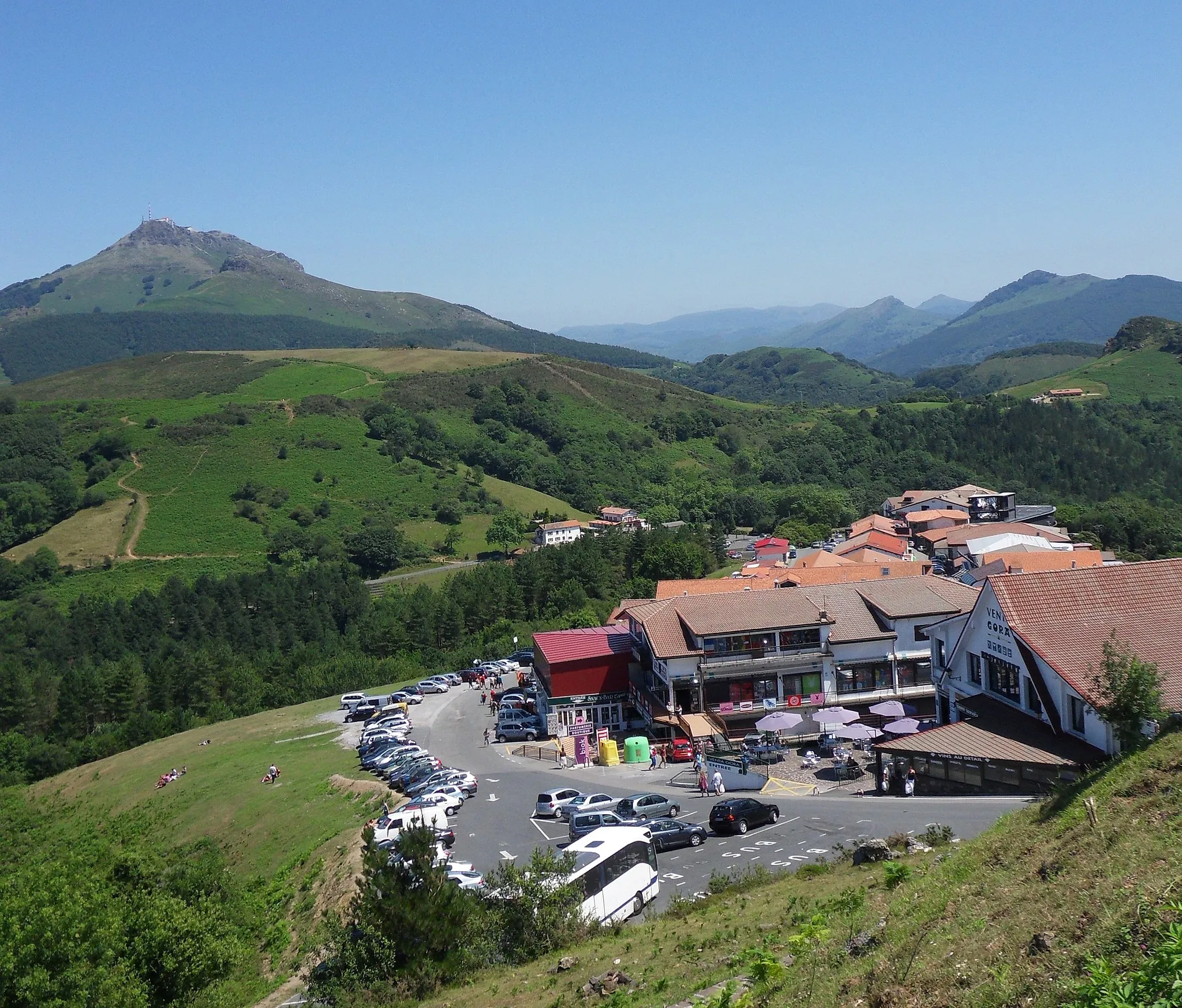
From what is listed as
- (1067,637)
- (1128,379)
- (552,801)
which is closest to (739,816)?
(552,801)

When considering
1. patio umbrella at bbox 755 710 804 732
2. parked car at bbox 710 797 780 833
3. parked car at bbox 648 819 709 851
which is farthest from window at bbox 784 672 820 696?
parked car at bbox 648 819 709 851

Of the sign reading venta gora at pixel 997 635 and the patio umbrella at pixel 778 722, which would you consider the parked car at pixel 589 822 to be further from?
the sign reading venta gora at pixel 997 635

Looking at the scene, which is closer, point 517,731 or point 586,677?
point 517,731

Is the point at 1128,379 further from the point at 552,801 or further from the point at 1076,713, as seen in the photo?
the point at 552,801

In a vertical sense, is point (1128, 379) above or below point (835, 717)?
above

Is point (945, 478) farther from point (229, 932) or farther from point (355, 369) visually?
point (229, 932)

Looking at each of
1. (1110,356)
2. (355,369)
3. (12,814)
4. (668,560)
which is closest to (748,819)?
(12,814)
